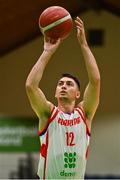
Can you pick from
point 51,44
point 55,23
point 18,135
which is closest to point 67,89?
point 51,44

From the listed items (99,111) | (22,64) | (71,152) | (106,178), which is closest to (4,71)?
(22,64)

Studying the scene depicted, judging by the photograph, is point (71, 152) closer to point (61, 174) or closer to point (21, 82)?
point (61, 174)

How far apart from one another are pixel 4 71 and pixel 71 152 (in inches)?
430

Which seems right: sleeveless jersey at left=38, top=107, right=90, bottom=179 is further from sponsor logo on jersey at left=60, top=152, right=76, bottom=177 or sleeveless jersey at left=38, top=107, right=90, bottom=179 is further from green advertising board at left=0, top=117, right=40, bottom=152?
green advertising board at left=0, top=117, right=40, bottom=152

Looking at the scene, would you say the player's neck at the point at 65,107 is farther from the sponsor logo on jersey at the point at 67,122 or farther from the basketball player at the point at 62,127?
the sponsor logo on jersey at the point at 67,122

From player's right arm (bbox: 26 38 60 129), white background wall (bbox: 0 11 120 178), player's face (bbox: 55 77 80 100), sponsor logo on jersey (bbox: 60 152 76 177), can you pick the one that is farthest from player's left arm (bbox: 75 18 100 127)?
white background wall (bbox: 0 11 120 178)

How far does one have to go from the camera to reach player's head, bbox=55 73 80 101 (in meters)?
4.13

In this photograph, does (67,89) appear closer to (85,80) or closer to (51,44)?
(51,44)

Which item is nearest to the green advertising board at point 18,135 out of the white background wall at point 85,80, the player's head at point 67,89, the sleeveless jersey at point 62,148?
the white background wall at point 85,80

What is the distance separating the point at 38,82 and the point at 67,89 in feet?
1.06

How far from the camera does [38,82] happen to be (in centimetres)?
392

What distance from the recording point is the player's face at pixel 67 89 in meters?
4.12

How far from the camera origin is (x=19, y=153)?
14516mm

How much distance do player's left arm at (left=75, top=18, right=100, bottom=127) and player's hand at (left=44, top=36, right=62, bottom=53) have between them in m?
0.18
